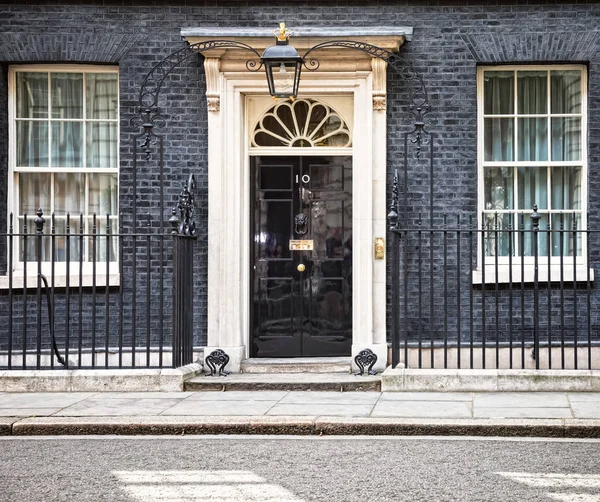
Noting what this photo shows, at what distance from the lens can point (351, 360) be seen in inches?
460

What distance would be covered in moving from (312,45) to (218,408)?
14.0 feet

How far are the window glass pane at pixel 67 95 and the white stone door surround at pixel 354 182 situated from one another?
61.3 inches

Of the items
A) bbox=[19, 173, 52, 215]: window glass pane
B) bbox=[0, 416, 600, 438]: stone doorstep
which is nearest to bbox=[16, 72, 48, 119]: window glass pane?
bbox=[19, 173, 52, 215]: window glass pane

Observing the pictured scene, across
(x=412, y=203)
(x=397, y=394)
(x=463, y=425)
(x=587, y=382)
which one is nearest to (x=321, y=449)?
(x=463, y=425)

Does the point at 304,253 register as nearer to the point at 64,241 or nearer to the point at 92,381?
the point at 64,241

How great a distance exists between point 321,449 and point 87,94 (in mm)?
6000

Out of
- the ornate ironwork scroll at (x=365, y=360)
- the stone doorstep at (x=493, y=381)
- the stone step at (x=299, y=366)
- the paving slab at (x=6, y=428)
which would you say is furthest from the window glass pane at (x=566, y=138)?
the paving slab at (x=6, y=428)

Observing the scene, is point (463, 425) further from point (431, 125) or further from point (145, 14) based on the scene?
point (145, 14)

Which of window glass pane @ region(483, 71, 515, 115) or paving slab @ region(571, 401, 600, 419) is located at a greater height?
window glass pane @ region(483, 71, 515, 115)

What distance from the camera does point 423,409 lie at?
9.12m

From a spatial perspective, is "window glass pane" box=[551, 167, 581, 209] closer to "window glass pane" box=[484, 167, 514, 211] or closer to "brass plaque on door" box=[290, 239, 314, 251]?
"window glass pane" box=[484, 167, 514, 211]

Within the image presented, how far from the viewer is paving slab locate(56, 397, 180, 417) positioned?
355 inches

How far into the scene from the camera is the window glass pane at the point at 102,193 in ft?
39.8

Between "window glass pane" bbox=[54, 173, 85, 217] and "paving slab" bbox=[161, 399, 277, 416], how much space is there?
330cm
